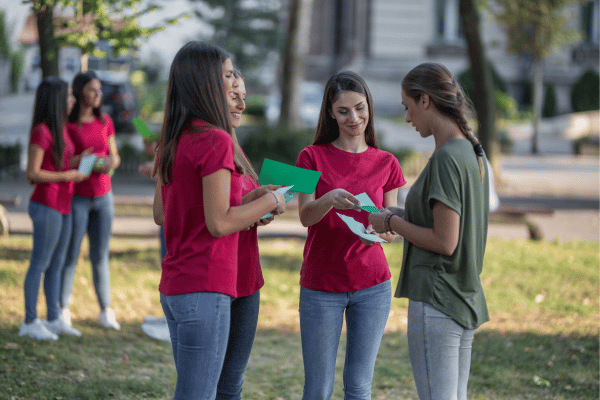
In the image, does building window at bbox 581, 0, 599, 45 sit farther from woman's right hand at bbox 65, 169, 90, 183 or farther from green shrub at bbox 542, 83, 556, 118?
woman's right hand at bbox 65, 169, 90, 183

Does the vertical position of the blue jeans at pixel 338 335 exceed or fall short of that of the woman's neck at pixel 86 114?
it falls short

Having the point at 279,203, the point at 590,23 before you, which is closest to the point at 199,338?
the point at 279,203

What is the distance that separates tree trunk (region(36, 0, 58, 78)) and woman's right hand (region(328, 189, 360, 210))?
181 inches

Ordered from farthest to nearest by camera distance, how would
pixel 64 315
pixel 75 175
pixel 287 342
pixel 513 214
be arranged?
pixel 513 214 < pixel 287 342 < pixel 64 315 < pixel 75 175

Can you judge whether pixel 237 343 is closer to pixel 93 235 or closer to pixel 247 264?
pixel 247 264

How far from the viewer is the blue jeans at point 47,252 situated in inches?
190

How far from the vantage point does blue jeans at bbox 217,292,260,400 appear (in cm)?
270

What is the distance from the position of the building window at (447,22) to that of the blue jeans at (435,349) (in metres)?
Answer: 28.7

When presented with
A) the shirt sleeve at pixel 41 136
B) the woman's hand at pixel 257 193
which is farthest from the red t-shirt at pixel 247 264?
the shirt sleeve at pixel 41 136

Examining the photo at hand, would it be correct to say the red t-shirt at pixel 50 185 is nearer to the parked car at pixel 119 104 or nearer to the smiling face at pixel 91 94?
the smiling face at pixel 91 94

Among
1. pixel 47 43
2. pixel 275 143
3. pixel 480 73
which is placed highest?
pixel 47 43

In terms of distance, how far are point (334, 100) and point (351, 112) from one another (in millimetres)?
114

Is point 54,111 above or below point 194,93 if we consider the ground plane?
below

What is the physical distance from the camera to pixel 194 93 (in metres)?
2.41
